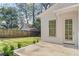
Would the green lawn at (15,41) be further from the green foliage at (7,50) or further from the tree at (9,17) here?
the tree at (9,17)

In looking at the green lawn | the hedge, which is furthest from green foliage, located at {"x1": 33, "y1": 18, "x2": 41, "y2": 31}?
the green lawn

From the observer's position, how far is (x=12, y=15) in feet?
15.8

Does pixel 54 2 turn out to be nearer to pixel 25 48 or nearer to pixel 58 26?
pixel 58 26

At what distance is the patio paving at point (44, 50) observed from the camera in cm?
480

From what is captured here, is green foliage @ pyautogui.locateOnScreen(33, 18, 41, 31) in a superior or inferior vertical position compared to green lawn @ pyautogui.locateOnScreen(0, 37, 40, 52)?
superior

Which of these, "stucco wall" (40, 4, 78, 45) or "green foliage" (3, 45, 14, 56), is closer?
"stucco wall" (40, 4, 78, 45)

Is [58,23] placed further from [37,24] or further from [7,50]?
[7,50]

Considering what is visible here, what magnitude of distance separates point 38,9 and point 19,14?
0.52 m

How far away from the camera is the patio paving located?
15.8ft

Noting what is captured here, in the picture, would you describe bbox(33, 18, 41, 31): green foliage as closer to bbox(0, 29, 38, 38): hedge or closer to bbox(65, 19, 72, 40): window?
bbox(0, 29, 38, 38): hedge

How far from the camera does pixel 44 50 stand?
487 centimetres

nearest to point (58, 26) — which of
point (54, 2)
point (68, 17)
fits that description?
point (68, 17)

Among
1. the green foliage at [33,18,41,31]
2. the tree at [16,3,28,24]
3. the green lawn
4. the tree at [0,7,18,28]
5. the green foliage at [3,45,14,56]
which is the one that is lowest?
the green foliage at [3,45,14,56]

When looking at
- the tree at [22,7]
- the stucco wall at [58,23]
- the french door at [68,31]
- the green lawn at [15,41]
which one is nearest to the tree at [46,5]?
the stucco wall at [58,23]
